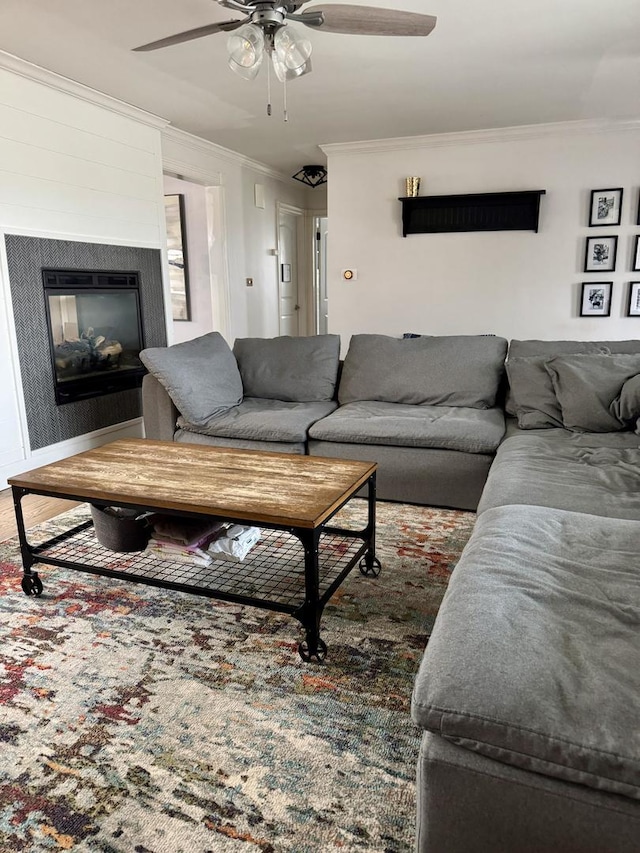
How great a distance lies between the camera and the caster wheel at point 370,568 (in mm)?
2428

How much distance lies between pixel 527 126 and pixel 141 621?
15.9ft

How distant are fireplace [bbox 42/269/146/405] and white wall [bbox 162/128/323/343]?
1344mm

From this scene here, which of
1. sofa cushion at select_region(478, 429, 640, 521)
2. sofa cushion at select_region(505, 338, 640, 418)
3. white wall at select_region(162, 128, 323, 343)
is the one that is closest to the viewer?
sofa cushion at select_region(478, 429, 640, 521)

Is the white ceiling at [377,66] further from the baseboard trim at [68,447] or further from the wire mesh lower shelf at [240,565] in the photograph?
the wire mesh lower shelf at [240,565]

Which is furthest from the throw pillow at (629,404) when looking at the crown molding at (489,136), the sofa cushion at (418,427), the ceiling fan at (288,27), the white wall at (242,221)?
the white wall at (242,221)

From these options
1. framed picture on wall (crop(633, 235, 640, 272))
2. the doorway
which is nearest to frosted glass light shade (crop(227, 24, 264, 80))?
framed picture on wall (crop(633, 235, 640, 272))

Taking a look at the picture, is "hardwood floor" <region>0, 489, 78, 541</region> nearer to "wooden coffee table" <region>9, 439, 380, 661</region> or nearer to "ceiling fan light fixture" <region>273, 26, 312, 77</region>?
"wooden coffee table" <region>9, 439, 380, 661</region>

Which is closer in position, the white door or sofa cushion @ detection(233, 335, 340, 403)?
sofa cushion @ detection(233, 335, 340, 403)

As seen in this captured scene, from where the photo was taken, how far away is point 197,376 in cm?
349

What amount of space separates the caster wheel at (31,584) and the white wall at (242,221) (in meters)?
3.86

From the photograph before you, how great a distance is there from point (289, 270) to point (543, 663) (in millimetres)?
6905

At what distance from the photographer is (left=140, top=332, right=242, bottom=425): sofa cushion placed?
11.0 ft

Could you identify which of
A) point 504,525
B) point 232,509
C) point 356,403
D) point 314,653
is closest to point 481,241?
point 356,403

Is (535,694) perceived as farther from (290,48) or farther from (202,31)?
(202,31)
